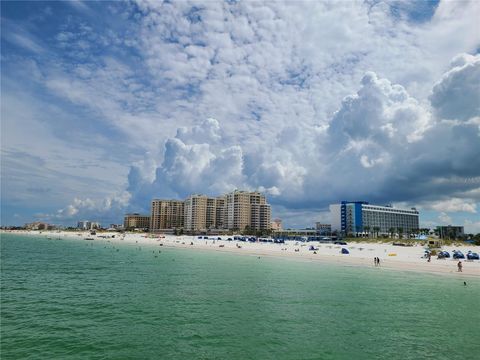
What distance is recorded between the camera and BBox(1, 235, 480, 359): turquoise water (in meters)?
18.6

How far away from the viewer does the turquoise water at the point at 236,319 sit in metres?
18.6

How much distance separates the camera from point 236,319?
80.0ft

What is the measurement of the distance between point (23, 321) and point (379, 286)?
116 feet

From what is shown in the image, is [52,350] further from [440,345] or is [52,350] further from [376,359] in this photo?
[440,345]

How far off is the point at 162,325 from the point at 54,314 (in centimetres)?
916

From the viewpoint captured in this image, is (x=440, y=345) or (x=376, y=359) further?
(x=440, y=345)

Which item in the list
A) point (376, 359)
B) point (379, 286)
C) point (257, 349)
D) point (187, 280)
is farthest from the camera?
point (187, 280)

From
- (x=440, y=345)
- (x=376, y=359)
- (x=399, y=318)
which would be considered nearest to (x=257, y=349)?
(x=376, y=359)

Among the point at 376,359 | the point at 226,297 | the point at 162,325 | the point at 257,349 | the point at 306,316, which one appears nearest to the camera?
the point at 376,359

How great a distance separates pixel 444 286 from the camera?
40.2 meters

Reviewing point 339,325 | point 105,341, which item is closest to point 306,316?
point 339,325

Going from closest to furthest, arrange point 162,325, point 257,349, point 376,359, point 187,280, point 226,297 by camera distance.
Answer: point 376,359
point 257,349
point 162,325
point 226,297
point 187,280

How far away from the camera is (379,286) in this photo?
130ft

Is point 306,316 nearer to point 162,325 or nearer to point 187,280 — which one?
point 162,325
